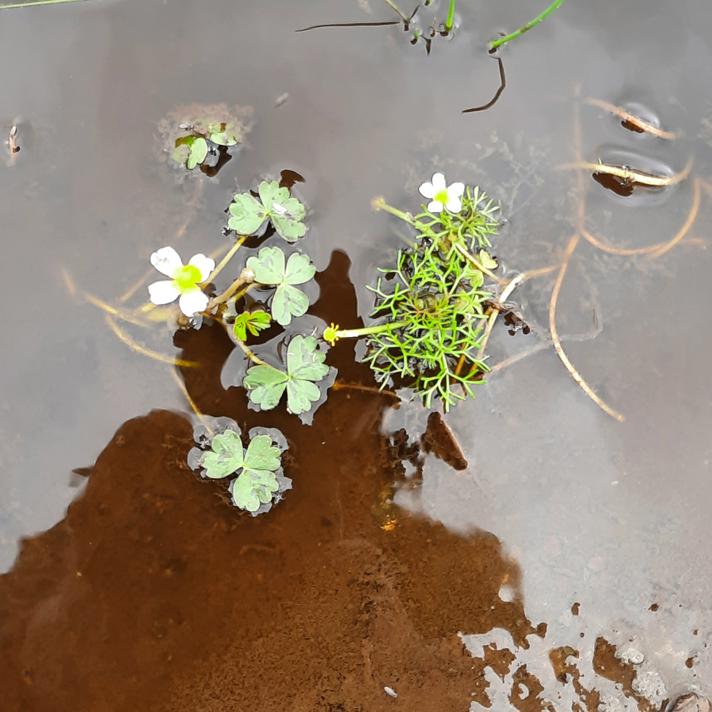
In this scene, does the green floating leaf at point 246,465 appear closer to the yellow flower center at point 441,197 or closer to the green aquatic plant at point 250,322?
the green aquatic plant at point 250,322

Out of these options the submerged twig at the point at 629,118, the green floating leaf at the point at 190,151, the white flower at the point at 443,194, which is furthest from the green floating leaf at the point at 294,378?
the submerged twig at the point at 629,118

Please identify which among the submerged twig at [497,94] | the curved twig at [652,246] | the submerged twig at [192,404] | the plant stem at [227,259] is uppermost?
the submerged twig at [497,94]

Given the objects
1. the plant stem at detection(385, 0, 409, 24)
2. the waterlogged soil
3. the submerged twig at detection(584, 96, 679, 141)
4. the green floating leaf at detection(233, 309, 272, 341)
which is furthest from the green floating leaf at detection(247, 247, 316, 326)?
the submerged twig at detection(584, 96, 679, 141)

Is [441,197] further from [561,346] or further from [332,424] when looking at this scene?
[332,424]

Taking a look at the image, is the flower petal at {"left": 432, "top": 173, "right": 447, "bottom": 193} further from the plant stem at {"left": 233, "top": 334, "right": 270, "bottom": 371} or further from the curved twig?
the plant stem at {"left": 233, "top": 334, "right": 270, "bottom": 371}

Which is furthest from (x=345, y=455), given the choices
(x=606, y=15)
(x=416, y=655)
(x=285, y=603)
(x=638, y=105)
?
(x=606, y=15)

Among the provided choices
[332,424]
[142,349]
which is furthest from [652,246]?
[142,349]
